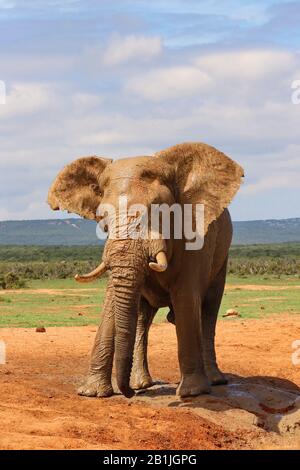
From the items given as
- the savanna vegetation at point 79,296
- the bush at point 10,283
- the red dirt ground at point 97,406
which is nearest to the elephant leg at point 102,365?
the red dirt ground at point 97,406

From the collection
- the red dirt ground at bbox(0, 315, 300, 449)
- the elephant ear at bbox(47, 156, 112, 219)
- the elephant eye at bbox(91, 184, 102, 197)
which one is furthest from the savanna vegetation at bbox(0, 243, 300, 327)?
the elephant eye at bbox(91, 184, 102, 197)

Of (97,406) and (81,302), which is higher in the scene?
(97,406)

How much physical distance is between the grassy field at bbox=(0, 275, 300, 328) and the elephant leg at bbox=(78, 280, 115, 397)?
Result: 28.6 ft

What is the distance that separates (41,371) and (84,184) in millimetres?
2730

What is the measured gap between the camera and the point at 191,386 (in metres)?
10.1

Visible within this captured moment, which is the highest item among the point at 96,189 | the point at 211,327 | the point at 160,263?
the point at 96,189

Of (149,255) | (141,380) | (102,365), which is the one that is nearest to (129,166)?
(149,255)

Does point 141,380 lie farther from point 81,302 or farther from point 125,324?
point 81,302

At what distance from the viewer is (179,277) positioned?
32.3 ft

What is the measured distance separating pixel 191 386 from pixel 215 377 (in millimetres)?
1278

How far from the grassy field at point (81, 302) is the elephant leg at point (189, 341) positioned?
9.16m

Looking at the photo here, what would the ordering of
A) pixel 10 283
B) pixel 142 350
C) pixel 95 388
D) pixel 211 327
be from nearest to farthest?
pixel 95 388, pixel 142 350, pixel 211 327, pixel 10 283
